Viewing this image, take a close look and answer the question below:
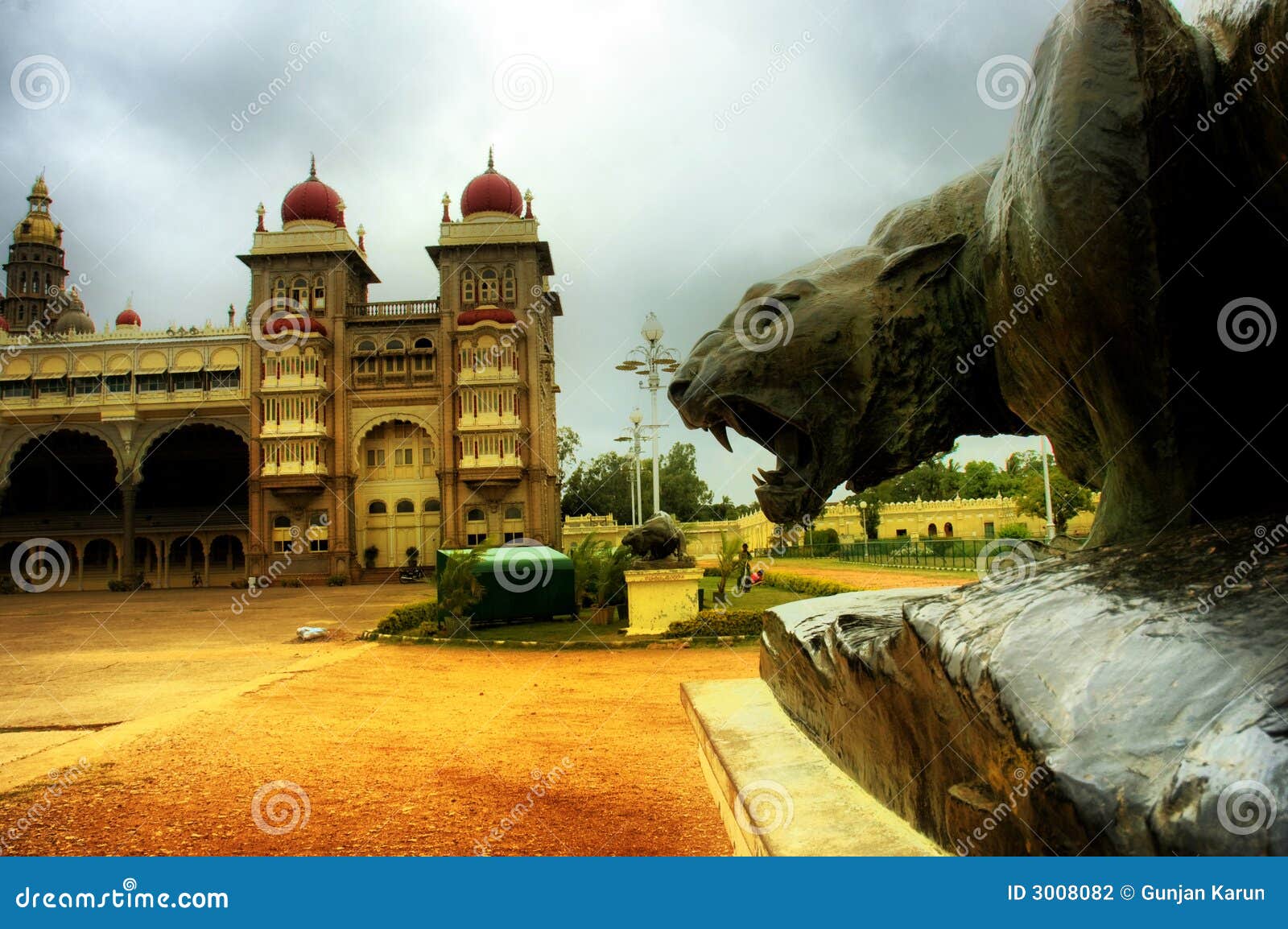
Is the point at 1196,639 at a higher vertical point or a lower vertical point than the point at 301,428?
lower

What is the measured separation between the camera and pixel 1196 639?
44.5 inches

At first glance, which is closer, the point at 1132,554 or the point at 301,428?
the point at 1132,554

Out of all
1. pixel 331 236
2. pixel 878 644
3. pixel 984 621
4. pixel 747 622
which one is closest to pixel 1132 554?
pixel 984 621

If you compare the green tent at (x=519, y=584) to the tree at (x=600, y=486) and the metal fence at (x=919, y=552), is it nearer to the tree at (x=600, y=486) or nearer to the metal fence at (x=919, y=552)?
the metal fence at (x=919, y=552)

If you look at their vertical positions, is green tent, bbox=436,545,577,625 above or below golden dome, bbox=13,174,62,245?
below

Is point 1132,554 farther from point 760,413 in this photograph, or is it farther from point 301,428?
point 301,428

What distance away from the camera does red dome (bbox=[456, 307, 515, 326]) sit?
33.2 meters

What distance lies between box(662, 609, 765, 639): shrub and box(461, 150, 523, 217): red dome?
27.1 metres

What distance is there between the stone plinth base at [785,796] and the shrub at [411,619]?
12511mm

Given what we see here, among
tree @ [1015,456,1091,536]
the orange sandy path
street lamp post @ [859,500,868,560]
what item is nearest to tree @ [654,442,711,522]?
street lamp post @ [859,500,868,560]

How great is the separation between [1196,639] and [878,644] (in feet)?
2.33

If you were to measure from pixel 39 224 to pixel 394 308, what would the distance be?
33911 millimetres

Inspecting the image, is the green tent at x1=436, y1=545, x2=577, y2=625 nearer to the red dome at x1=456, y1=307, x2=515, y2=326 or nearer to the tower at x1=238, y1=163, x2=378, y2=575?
the red dome at x1=456, y1=307, x2=515, y2=326

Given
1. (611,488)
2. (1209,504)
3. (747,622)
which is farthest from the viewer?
(611,488)
